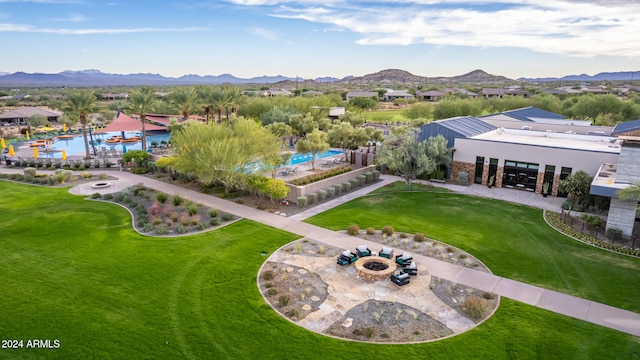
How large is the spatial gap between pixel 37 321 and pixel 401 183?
2995 centimetres

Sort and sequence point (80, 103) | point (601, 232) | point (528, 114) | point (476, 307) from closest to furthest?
1. point (476, 307)
2. point (601, 232)
3. point (80, 103)
4. point (528, 114)

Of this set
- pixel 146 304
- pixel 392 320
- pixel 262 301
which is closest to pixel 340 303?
pixel 392 320

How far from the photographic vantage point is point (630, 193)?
21.7 m

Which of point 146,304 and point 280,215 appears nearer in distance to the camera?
point 146,304

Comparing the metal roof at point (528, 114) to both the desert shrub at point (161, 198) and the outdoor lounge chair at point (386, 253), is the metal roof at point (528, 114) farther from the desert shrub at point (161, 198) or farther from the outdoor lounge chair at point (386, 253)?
the desert shrub at point (161, 198)

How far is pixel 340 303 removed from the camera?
1692 cm

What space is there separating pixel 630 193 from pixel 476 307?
13508 mm

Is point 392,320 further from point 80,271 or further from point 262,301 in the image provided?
point 80,271

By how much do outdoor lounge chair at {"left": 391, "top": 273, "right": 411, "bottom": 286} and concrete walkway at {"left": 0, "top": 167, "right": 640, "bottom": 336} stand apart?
1.96 m

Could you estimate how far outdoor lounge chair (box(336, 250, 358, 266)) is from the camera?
20.3 meters

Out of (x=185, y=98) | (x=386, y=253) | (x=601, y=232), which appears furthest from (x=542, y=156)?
(x=185, y=98)

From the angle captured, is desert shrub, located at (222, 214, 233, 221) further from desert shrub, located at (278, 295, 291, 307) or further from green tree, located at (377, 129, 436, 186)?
green tree, located at (377, 129, 436, 186)

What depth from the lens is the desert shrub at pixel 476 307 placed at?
1578 centimetres

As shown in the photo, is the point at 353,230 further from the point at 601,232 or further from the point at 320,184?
the point at 601,232
